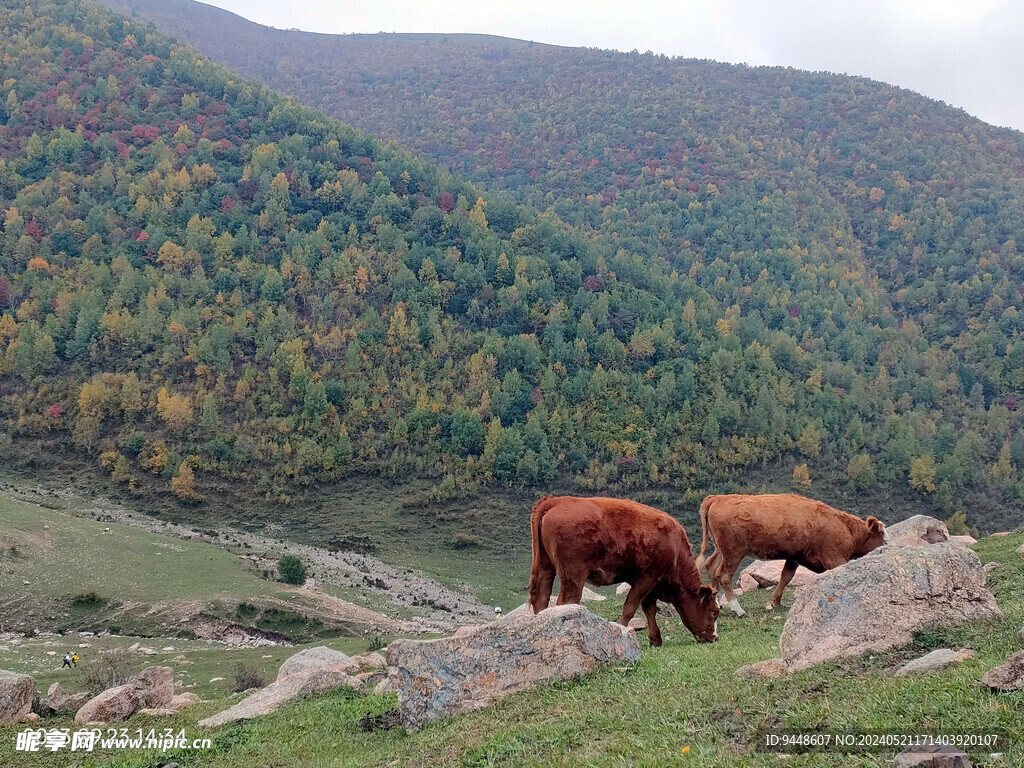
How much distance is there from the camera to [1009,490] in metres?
85.8

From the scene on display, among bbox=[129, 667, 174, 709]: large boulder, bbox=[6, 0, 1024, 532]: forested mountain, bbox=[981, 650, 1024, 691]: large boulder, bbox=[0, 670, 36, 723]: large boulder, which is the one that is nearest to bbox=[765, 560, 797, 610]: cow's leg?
bbox=[981, 650, 1024, 691]: large boulder

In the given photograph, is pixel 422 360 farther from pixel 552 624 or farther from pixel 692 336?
pixel 552 624

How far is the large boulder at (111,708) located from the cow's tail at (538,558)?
821cm

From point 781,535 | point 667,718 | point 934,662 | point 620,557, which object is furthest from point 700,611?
point 667,718

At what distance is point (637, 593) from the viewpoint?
14.7 m

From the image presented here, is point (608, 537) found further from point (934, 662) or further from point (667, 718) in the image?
point (934, 662)

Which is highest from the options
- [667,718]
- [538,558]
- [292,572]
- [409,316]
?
[667,718]

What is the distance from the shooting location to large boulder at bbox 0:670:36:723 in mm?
13969

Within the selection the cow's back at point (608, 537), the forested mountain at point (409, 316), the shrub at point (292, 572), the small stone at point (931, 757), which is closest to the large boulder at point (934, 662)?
the small stone at point (931, 757)

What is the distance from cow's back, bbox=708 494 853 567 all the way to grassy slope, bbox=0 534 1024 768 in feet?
18.7

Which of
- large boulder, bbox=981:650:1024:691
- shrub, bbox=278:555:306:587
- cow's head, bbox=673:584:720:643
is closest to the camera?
large boulder, bbox=981:650:1024:691

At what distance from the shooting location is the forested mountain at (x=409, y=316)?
283 feet

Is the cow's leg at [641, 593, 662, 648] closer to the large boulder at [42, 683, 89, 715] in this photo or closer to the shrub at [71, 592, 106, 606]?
the large boulder at [42, 683, 89, 715]

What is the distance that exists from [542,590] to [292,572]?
138 feet
